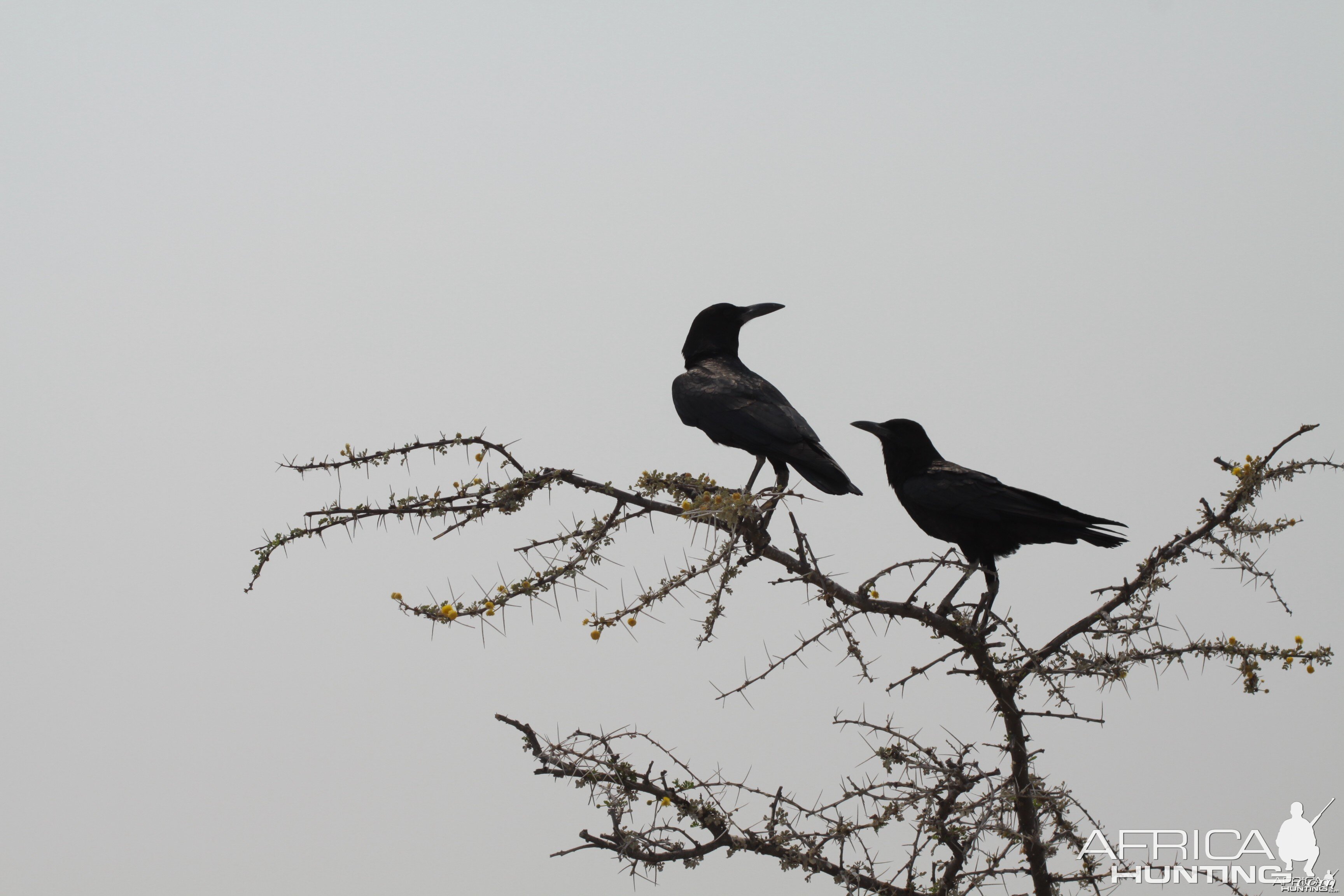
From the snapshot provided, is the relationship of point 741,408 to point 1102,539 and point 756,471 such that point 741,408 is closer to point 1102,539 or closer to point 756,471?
point 756,471

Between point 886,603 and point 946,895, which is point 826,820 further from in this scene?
point 886,603

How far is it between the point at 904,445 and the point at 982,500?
0.55 metres

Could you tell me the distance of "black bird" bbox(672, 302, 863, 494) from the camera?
170 inches

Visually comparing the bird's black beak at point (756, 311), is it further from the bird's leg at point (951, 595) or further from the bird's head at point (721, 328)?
the bird's leg at point (951, 595)

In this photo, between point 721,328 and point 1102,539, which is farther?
point 721,328

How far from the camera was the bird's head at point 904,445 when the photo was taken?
192 inches

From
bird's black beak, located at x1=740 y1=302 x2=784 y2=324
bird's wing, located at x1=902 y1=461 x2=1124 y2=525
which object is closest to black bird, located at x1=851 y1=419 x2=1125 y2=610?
bird's wing, located at x1=902 y1=461 x2=1124 y2=525

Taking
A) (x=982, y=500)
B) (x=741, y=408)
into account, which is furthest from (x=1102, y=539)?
(x=741, y=408)

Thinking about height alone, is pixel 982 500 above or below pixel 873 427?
below

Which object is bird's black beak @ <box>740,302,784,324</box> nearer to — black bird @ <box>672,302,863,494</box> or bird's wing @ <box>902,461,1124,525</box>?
black bird @ <box>672,302,863,494</box>

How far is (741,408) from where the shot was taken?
15.1 ft

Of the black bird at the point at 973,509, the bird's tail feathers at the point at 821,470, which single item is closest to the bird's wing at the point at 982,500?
the black bird at the point at 973,509

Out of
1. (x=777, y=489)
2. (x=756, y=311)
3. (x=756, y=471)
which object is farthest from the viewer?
(x=756, y=311)

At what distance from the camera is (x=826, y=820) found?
3961mm
